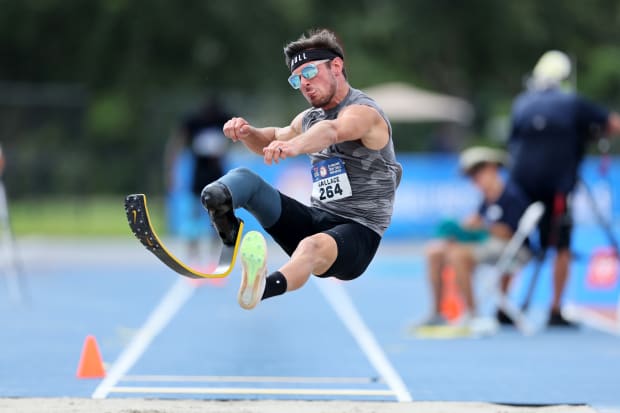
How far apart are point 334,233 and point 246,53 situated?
93.5 feet

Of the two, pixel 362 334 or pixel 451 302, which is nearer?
pixel 362 334

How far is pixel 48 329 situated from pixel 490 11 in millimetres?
26951

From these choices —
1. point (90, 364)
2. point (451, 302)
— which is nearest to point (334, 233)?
point (90, 364)

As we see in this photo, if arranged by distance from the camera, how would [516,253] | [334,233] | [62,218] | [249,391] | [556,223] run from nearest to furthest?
[334,233] < [249,391] < [516,253] < [556,223] < [62,218]

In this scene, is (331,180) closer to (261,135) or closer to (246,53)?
(261,135)

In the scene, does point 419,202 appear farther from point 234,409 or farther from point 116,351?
point 234,409

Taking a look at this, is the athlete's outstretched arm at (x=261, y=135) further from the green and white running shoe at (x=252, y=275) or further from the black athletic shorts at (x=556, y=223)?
the black athletic shorts at (x=556, y=223)

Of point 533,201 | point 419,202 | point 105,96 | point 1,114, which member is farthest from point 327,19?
point 533,201

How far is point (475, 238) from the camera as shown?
420 inches

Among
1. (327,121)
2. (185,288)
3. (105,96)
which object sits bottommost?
(185,288)

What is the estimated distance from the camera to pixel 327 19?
35.1 metres

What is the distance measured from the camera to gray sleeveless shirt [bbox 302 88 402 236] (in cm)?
653

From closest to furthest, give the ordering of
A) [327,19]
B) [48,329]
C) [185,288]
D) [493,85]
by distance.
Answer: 1. [48,329]
2. [185,288]
3. [327,19]
4. [493,85]

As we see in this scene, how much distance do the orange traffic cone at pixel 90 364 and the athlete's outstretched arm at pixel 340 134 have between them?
7.96ft
